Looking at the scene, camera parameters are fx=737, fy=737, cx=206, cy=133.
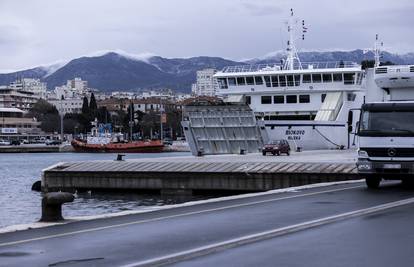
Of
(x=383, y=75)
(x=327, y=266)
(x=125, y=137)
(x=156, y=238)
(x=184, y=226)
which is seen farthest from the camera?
(x=125, y=137)

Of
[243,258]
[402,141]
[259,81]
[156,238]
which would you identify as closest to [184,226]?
[156,238]

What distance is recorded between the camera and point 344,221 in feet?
46.4

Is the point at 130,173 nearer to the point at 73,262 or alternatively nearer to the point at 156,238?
the point at 156,238

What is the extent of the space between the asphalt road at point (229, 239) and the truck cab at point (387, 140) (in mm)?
3722

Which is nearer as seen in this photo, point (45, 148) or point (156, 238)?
point (156, 238)

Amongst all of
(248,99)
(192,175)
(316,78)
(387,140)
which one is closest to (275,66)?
(248,99)

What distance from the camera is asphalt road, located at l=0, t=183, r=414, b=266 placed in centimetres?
993

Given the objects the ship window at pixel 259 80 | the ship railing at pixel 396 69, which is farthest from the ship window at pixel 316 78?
the ship railing at pixel 396 69

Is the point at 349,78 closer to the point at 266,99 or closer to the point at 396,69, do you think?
the point at 266,99

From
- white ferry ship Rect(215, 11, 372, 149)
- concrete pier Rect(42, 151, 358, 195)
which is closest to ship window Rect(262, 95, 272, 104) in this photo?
white ferry ship Rect(215, 11, 372, 149)

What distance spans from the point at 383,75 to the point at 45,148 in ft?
363

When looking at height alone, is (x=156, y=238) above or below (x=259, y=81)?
below

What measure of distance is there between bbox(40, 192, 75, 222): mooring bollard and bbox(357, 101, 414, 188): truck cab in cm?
1012

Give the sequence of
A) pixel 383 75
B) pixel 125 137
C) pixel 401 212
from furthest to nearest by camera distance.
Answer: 1. pixel 125 137
2. pixel 383 75
3. pixel 401 212
